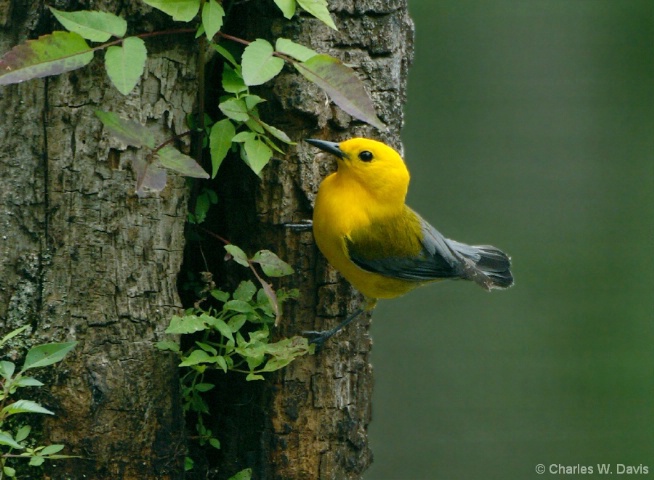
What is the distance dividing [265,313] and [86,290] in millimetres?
535

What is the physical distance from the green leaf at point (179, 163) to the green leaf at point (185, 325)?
16.5 inches

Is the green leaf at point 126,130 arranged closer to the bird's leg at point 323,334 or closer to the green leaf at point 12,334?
→ the green leaf at point 12,334

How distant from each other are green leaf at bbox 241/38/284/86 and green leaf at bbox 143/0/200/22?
186 mm

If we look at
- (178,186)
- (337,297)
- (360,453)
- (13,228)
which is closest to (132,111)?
(178,186)

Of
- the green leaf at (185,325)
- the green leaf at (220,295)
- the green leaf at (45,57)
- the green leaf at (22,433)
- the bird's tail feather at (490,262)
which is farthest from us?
the bird's tail feather at (490,262)

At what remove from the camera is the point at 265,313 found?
8.80ft

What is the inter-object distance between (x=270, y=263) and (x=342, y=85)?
2.00ft

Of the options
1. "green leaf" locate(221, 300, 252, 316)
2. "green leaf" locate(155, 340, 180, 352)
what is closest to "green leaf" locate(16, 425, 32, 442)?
"green leaf" locate(155, 340, 180, 352)

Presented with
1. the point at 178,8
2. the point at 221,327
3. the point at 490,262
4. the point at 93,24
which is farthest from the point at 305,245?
the point at 490,262

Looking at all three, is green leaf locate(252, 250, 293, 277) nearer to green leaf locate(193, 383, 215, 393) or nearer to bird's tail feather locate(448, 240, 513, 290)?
green leaf locate(193, 383, 215, 393)

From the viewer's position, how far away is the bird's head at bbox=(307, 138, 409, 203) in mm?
2771

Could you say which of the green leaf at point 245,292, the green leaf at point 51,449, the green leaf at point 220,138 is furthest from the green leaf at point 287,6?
the green leaf at point 51,449

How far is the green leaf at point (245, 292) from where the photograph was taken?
264 cm

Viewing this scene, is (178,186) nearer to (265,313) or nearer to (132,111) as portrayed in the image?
(132,111)
